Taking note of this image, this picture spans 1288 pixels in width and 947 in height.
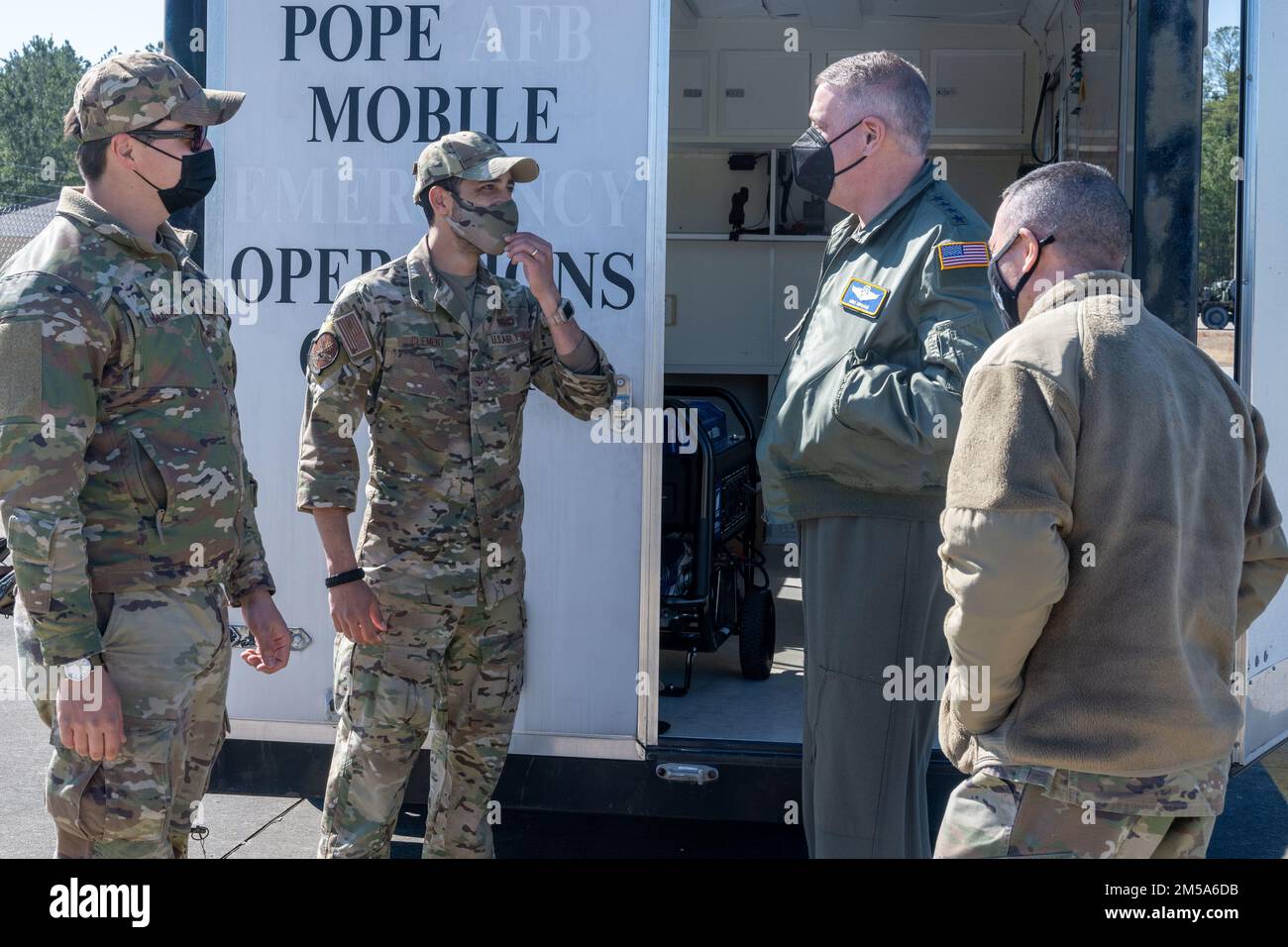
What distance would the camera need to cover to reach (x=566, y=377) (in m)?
2.94

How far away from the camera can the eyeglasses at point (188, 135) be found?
7.68 feet

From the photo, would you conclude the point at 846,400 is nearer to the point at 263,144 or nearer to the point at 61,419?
the point at 61,419

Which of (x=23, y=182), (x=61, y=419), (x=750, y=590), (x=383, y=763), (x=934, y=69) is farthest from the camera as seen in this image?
(x=23, y=182)

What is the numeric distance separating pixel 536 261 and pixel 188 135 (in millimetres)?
755

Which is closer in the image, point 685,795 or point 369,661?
point 369,661

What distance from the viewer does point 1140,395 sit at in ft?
5.72

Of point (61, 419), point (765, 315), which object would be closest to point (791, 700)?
point (61, 419)

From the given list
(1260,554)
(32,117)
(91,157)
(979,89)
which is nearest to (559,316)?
(91,157)

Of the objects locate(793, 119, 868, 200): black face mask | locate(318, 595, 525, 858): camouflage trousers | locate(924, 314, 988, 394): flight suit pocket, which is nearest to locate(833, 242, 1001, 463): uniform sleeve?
locate(924, 314, 988, 394): flight suit pocket

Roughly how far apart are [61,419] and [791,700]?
260 centimetres

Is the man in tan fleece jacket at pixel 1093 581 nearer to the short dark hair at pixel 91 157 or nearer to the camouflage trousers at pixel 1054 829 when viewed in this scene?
the camouflage trousers at pixel 1054 829

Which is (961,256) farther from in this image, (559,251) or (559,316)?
(559,251)

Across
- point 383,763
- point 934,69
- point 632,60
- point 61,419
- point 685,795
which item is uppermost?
point 934,69

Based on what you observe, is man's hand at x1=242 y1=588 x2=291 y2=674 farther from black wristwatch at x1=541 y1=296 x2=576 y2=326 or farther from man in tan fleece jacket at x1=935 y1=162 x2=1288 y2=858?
man in tan fleece jacket at x1=935 y1=162 x2=1288 y2=858
